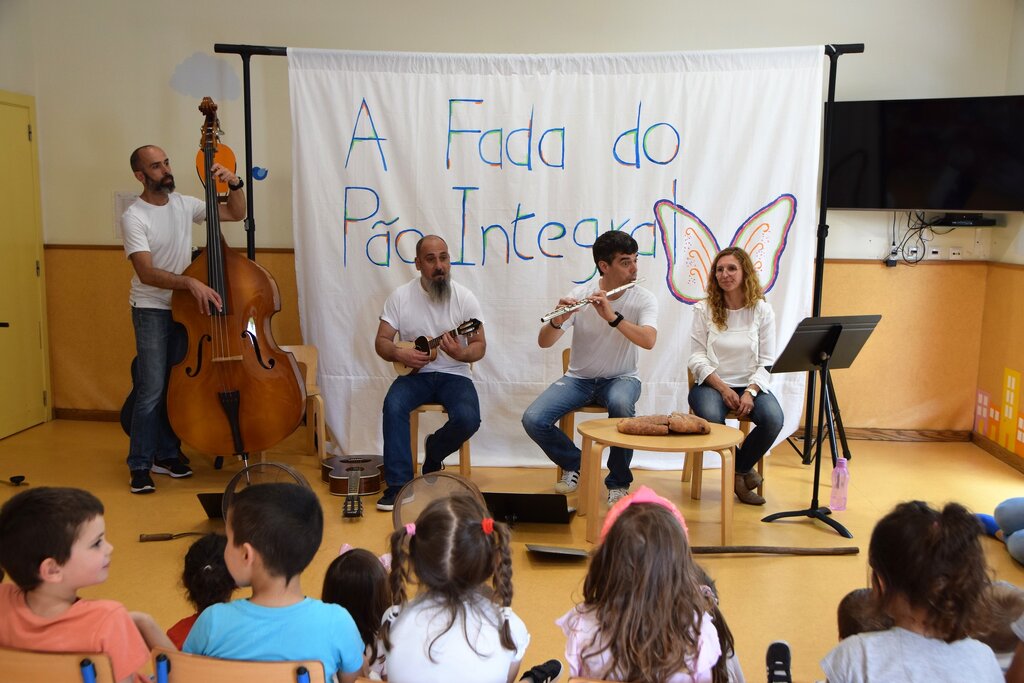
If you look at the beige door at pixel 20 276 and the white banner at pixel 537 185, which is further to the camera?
the beige door at pixel 20 276

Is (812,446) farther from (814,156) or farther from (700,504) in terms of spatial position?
(814,156)

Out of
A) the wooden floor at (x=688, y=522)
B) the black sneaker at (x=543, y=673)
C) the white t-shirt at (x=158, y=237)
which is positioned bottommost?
the wooden floor at (x=688, y=522)

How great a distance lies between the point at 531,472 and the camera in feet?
15.7

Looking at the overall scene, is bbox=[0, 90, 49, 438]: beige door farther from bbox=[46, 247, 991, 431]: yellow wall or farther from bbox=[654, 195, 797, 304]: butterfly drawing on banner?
bbox=[654, 195, 797, 304]: butterfly drawing on banner

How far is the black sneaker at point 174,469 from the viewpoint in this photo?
4574mm

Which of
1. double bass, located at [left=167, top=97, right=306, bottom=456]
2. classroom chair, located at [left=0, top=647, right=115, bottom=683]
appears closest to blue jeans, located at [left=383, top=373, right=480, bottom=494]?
double bass, located at [left=167, top=97, right=306, bottom=456]

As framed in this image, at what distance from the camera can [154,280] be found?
4.25m

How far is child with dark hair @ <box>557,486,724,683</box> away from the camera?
182 cm

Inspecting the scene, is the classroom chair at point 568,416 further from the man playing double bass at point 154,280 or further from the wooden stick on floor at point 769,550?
the man playing double bass at point 154,280

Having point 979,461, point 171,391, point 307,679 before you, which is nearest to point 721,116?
point 979,461

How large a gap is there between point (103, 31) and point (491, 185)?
240 centimetres

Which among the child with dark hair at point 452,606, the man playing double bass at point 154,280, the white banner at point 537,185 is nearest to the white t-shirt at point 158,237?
the man playing double bass at point 154,280

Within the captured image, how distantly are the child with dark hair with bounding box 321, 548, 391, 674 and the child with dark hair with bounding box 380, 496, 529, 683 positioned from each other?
22cm

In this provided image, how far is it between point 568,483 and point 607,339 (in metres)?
0.69
